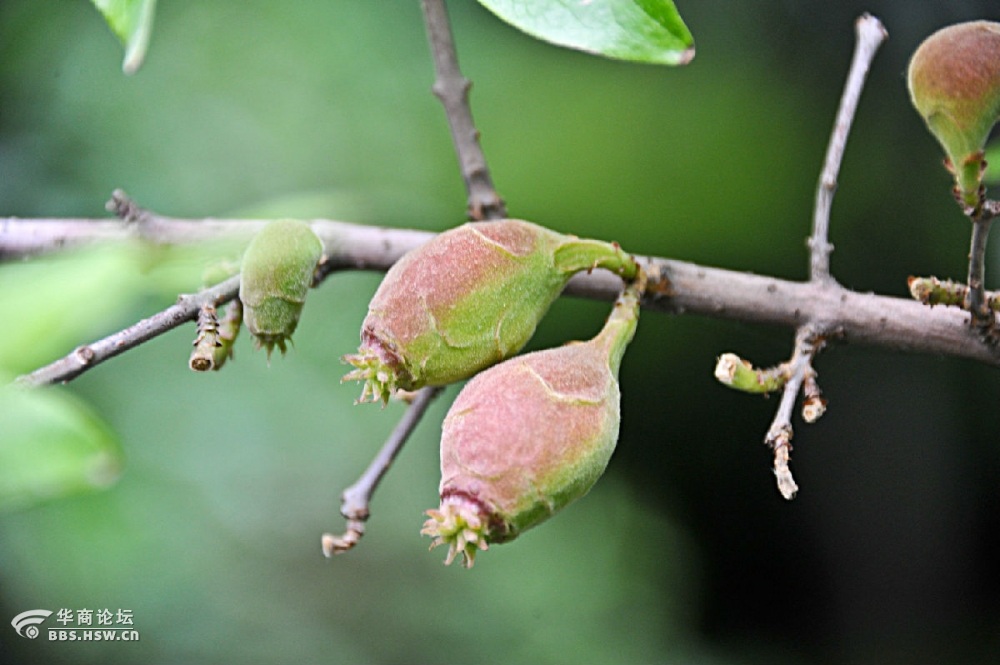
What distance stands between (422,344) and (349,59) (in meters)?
2.05

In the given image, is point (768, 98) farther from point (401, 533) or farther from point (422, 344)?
point (422, 344)

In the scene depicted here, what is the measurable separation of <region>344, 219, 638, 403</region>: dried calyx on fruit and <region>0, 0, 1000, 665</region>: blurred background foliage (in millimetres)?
1051

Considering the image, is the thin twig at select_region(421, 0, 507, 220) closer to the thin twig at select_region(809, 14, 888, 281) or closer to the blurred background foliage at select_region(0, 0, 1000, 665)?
the thin twig at select_region(809, 14, 888, 281)

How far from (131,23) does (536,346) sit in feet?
5.17

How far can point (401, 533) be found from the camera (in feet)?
6.51

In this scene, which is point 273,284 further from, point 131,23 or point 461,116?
point 461,116

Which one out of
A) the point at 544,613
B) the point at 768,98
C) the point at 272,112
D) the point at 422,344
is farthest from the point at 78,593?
the point at 768,98

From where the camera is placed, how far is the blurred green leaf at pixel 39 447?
1.80 ft

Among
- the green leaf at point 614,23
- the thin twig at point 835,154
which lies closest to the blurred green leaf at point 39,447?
the green leaf at point 614,23

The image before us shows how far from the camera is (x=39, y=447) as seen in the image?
553mm

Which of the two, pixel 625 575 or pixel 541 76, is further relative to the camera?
pixel 541 76

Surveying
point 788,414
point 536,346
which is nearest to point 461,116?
point 788,414

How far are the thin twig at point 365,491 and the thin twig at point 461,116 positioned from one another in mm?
174

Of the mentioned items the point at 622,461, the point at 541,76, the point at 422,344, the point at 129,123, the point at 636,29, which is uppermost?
the point at 541,76
